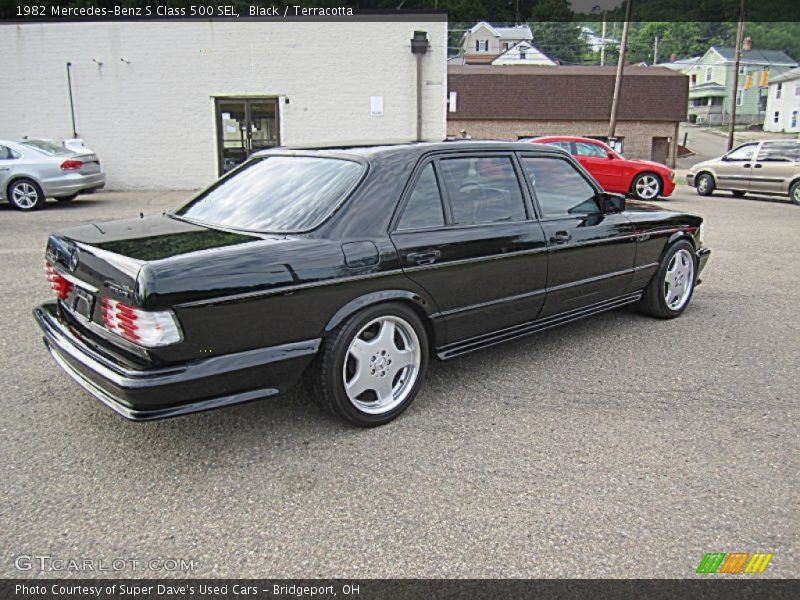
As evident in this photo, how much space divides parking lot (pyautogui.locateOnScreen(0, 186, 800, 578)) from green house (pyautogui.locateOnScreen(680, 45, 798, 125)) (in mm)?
77167

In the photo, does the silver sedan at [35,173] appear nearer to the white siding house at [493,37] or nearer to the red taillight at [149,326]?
the red taillight at [149,326]

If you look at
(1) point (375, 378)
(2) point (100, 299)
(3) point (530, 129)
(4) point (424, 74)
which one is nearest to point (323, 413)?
(1) point (375, 378)

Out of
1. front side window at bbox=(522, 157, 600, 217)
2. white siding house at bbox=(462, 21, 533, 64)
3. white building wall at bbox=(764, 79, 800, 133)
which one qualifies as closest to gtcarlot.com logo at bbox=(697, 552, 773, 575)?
front side window at bbox=(522, 157, 600, 217)

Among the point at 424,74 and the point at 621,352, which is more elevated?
the point at 424,74

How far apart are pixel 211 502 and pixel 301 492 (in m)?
0.38

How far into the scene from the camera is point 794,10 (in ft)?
213

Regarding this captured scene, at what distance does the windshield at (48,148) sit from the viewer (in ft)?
42.3

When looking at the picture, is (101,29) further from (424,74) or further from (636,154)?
(636,154)

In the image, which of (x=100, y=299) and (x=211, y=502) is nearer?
(x=211, y=502)

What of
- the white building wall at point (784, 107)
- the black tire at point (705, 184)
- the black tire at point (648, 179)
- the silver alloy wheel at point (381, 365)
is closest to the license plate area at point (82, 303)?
the silver alloy wheel at point (381, 365)

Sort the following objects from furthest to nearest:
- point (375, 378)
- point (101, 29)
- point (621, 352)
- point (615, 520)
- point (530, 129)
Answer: point (530, 129)
point (101, 29)
point (621, 352)
point (375, 378)
point (615, 520)

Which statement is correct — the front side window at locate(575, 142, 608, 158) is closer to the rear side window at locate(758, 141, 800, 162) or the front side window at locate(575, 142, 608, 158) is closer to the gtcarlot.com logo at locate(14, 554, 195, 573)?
the rear side window at locate(758, 141, 800, 162)

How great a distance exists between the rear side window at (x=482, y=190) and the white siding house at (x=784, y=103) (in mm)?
64507

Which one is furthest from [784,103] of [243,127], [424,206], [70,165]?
[424,206]
